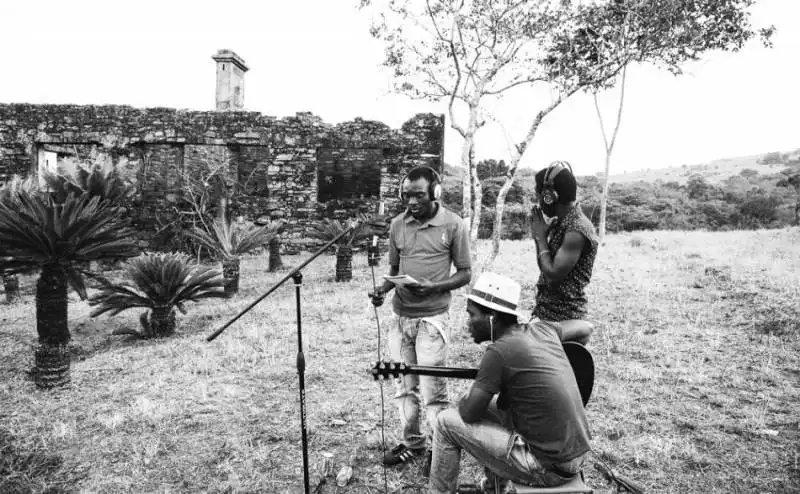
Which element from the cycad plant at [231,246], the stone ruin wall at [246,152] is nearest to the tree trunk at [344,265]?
the cycad plant at [231,246]

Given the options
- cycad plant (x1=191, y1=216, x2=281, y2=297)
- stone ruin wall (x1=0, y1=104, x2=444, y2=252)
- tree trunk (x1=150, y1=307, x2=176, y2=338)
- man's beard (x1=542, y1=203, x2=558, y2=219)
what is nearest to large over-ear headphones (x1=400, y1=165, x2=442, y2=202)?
man's beard (x1=542, y1=203, x2=558, y2=219)

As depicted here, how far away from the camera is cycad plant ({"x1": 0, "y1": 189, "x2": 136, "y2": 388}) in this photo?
4.89 meters

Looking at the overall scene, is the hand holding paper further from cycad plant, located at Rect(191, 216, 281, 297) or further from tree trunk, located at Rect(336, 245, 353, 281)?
tree trunk, located at Rect(336, 245, 353, 281)

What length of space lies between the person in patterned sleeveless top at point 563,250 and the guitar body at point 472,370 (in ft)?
0.38

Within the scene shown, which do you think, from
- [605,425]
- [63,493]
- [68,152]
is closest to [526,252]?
[605,425]

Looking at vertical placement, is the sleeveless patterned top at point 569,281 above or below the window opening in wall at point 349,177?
below

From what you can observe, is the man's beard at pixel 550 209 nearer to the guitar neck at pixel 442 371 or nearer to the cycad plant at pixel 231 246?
the guitar neck at pixel 442 371

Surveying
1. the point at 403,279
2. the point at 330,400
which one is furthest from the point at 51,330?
the point at 403,279

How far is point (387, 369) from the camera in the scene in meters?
2.60

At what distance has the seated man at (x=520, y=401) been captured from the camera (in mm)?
2328

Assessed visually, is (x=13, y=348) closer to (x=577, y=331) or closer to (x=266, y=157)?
(x=577, y=331)

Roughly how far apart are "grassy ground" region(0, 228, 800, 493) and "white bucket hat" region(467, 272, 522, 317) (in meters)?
1.45

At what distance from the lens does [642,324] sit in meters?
6.80

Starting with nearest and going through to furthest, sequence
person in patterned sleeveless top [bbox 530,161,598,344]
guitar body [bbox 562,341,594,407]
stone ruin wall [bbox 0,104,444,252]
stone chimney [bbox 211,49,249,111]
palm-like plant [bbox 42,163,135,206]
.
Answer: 1. guitar body [bbox 562,341,594,407]
2. person in patterned sleeveless top [bbox 530,161,598,344]
3. palm-like plant [bbox 42,163,135,206]
4. stone ruin wall [bbox 0,104,444,252]
5. stone chimney [bbox 211,49,249,111]
